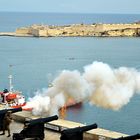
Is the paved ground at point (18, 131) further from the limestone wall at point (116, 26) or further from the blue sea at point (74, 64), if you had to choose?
the limestone wall at point (116, 26)

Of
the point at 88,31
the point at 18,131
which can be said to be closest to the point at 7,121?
the point at 18,131

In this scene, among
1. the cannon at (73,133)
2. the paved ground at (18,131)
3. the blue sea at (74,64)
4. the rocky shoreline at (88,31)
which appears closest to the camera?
the cannon at (73,133)

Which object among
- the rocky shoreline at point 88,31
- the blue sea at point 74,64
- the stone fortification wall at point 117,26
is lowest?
the blue sea at point 74,64

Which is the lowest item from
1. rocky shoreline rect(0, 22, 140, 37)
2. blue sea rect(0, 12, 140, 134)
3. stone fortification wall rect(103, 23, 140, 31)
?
blue sea rect(0, 12, 140, 134)

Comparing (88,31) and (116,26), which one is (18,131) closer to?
(88,31)

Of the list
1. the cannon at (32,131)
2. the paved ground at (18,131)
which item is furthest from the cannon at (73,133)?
the paved ground at (18,131)

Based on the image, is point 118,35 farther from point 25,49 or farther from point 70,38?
point 25,49

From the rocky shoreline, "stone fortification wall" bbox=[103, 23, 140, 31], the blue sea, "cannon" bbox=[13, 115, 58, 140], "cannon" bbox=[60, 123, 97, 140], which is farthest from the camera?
"stone fortification wall" bbox=[103, 23, 140, 31]

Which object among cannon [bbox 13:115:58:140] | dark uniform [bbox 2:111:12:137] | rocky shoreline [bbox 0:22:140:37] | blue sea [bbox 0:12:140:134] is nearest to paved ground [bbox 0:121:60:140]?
dark uniform [bbox 2:111:12:137]

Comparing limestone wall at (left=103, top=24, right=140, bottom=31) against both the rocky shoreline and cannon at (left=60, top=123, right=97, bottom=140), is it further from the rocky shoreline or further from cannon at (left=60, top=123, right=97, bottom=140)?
cannon at (left=60, top=123, right=97, bottom=140)

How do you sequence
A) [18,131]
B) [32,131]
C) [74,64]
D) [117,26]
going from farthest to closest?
[117,26] < [74,64] < [18,131] < [32,131]

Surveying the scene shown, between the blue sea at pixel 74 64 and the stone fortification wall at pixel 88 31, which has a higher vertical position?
the stone fortification wall at pixel 88 31

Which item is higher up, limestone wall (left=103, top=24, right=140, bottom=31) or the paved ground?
limestone wall (left=103, top=24, right=140, bottom=31)

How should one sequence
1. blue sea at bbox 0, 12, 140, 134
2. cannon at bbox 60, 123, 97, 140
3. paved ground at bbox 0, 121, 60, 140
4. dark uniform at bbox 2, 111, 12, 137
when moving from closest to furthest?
cannon at bbox 60, 123, 97, 140, paved ground at bbox 0, 121, 60, 140, dark uniform at bbox 2, 111, 12, 137, blue sea at bbox 0, 12, 140, 134
